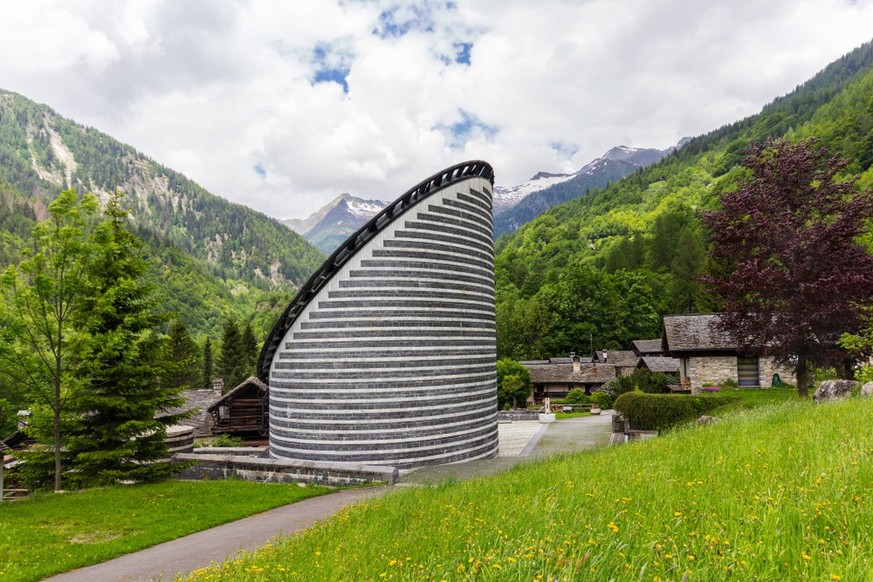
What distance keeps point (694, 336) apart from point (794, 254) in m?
13.1

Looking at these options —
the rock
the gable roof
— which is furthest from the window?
the gable roof

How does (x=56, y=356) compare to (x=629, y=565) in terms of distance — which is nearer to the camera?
(x=629, y=565)

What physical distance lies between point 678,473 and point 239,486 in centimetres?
1259

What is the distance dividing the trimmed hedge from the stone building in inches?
262

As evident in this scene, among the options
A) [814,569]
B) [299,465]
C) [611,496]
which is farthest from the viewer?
[299,465]

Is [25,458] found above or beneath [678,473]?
beneath

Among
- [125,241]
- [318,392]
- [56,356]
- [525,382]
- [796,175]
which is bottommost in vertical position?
[525,382]

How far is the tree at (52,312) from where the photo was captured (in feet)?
42.0

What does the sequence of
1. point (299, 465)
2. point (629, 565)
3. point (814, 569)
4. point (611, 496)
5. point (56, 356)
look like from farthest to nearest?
point (299, 465) → point (56, 356) → point (611, 496) → point (629, 565) → point (814, 569)

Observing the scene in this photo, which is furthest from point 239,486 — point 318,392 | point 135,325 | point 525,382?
point 525,382

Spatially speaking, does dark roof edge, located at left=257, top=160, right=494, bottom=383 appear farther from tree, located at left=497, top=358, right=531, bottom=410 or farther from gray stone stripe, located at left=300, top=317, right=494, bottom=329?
tree, located at left=497, top=358, right=531, bottom=410

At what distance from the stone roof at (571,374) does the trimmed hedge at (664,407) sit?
87.1 ft

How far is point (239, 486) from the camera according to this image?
14.1 metres

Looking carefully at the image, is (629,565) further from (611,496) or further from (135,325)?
(135,325)
